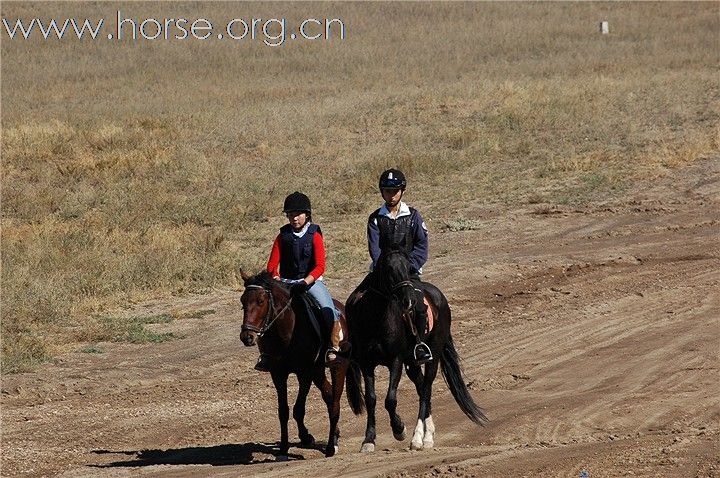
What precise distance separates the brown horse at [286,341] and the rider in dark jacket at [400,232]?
2.51 ft

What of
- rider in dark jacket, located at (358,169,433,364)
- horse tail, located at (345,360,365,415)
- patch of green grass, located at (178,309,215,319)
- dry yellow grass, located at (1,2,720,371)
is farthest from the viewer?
dry yellow grass, located at (1,2,720,371)

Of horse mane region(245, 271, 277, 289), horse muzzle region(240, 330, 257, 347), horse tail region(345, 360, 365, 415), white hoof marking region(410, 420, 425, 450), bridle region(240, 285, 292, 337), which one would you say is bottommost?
white hoof marking region(410, 420, 425, 450)

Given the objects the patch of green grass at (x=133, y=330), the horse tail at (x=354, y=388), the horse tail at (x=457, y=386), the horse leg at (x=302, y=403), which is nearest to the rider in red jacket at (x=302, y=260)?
the horse leg at (x=302, y=403)

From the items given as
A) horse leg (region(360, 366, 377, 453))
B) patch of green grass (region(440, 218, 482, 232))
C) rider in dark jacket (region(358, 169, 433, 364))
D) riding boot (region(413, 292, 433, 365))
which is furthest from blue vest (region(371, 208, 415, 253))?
patch of green grass (region(440, 218, 482, 232))

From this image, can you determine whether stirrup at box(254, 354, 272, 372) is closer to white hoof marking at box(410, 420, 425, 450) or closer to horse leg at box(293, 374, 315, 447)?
horse leg at box(293, 374, 315, 447)

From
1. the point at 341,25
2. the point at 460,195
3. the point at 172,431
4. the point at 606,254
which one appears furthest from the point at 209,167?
the point at 341,25

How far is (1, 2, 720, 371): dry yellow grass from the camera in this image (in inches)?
901

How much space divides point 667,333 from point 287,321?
7.95m

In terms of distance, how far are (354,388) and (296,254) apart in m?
1.86

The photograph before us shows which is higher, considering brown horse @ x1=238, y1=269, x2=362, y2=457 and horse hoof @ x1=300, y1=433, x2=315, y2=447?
brown horse @ x1=238, y1=269, x2=362, y2=457

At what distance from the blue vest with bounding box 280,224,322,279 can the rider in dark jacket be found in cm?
59

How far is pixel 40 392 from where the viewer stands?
51.2 ft

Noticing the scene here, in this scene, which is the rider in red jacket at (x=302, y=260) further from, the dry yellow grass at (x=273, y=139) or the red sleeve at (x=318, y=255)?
the dry yellow grass at (x=273, y=139)

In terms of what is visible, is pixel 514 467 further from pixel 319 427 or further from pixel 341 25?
pixel 341 25
